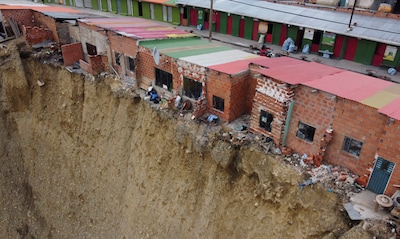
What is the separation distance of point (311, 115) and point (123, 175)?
1202cm

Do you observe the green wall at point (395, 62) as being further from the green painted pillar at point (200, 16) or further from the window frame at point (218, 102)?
the green painted pillar at point (200, 16)

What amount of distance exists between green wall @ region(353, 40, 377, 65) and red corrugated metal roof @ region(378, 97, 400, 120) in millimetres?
12013

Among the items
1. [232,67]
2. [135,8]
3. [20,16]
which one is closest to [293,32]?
[232,67]

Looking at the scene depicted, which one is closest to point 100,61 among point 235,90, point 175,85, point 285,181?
point 175,85

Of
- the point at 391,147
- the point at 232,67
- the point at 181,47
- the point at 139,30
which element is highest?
the point at 139,30

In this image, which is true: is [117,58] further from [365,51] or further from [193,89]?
[365,51]

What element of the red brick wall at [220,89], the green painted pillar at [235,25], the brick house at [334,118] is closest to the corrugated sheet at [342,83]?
the brick house at [334,118]

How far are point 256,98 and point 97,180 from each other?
1244 cm

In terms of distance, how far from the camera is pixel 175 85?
18031 millimetres

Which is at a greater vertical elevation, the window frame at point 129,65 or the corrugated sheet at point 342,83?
the corrugated sheet at point 342,83

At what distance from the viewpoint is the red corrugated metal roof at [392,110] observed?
10.9 meters

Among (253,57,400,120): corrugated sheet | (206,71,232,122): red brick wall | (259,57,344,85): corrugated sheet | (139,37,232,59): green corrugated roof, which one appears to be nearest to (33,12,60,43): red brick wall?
(139,37,232,59): green corrugated roof

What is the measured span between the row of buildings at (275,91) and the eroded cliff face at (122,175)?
1620mm

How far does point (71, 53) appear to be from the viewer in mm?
22953
